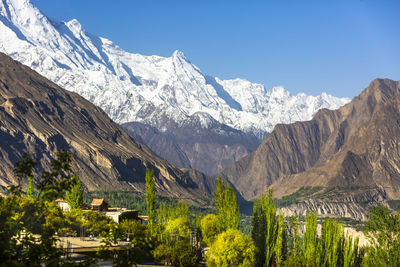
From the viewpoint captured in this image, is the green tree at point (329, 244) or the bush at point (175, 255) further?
the bush at point (175, 255)

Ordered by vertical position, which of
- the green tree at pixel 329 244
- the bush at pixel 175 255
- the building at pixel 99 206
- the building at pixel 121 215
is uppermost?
the building at pixel 99 206

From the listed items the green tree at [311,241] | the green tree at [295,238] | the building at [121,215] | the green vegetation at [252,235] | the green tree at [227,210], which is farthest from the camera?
the building at [121,215]

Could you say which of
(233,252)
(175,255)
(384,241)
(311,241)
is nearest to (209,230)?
(175,255)

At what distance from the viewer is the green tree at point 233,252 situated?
3875 inches

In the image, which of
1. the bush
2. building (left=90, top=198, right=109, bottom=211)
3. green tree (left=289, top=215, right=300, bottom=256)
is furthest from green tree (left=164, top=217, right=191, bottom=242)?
green tree (left=289, top=215, right=300, bottom=256)

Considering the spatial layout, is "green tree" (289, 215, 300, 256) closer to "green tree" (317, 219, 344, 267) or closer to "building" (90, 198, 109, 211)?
"green tree" (317, 219, 344, 267)

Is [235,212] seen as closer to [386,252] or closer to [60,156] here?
[386,252]

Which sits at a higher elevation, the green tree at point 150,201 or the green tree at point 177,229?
the green tree at point 150,201

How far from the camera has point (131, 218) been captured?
138 m

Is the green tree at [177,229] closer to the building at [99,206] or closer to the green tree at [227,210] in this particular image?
the green tree at [227,210]

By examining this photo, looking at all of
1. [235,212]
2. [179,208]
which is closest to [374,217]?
[235,212]

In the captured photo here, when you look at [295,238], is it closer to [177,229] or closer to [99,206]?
[177,229]

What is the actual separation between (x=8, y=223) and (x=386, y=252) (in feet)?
204

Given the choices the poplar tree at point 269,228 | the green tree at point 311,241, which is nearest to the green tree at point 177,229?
the poplar tree at point 269,228
